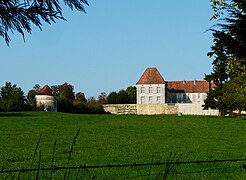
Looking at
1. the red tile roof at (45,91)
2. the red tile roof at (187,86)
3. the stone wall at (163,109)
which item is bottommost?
the stone wall at (163,109)

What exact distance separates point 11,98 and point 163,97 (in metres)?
38.6

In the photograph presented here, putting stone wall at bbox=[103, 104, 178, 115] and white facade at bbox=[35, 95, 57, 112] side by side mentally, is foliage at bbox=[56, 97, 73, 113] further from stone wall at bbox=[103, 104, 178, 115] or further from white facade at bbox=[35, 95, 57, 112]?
stone wall at bbox=[103, 104, 178, 115]

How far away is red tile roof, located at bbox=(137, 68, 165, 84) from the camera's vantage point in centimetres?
10262

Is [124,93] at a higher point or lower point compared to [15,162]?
higher

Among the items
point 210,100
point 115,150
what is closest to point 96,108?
point 210,100

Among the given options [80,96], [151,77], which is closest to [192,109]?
[151,77]

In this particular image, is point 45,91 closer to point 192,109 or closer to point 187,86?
point 192,109

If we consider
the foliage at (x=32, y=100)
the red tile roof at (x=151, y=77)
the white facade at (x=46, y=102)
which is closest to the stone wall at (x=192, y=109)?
the red tile roof at (x=151, y=77)

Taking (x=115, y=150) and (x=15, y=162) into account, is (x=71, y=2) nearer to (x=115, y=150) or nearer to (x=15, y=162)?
(x=15, y=162)

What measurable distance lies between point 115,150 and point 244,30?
1332 centimetres

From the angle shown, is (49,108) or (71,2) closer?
(71,2)

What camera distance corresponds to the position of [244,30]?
4762 millimetres

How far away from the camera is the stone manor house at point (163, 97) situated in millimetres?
86062

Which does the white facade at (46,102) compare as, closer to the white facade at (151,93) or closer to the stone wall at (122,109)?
the stone wall at (122,109)
